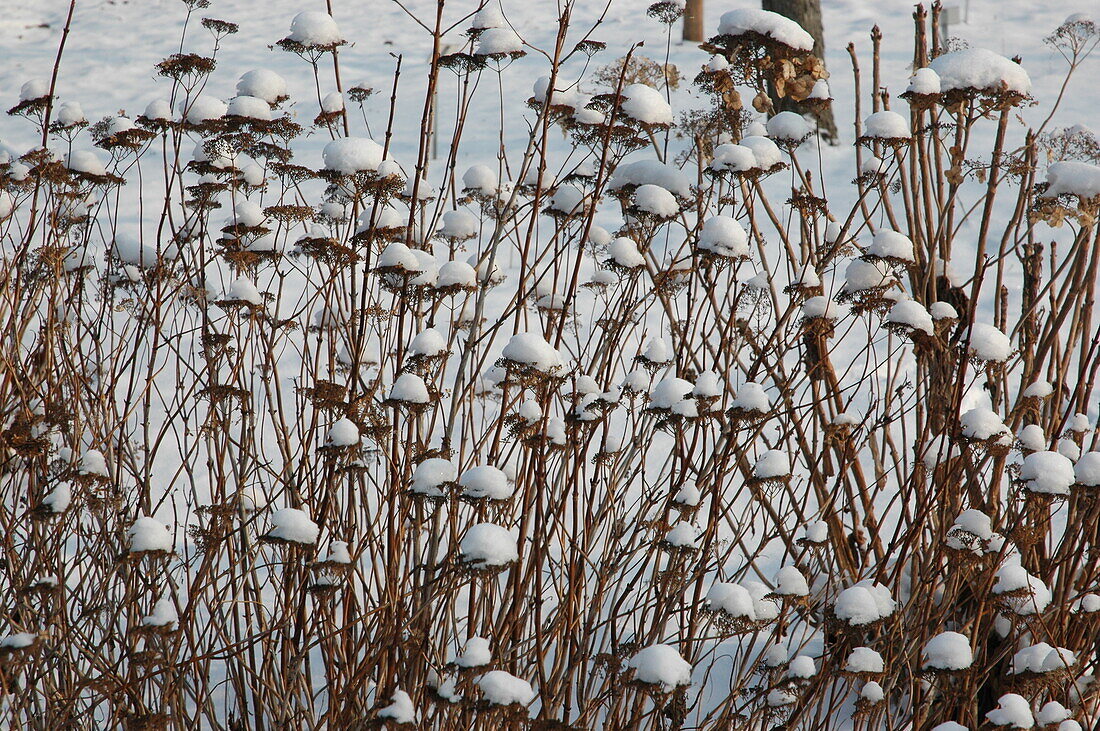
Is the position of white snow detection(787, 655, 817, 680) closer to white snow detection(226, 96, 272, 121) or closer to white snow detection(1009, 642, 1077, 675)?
white snow detection(1009, 642, 1077, 675)

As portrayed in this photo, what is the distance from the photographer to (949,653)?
164 cm

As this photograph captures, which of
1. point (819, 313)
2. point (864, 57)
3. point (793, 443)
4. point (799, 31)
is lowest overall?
point (793, 443)

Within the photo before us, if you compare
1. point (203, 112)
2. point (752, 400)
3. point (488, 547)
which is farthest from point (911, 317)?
point (203, 112)

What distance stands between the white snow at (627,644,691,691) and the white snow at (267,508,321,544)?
60 centimetres

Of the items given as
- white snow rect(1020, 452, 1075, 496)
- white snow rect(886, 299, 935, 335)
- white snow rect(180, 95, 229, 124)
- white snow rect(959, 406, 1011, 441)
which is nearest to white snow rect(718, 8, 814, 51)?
white snow rect(886, 299, 935, 335)

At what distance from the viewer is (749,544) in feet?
11.0

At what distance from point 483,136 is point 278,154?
5.89 m

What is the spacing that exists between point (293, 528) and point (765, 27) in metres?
1.28

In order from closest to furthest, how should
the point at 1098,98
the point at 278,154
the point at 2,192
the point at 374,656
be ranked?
the point at 374,656, the point at 278,154, the point at 2,192, the point at 1098,98

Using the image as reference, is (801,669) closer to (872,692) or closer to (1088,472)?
(872,692)

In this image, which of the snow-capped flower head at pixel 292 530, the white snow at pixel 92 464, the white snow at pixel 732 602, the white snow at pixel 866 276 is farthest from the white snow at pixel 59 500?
the white snow at pixel 866 276

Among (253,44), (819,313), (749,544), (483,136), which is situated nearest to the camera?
(819,313)

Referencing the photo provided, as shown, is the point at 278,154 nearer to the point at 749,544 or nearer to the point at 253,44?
the point at 749,544

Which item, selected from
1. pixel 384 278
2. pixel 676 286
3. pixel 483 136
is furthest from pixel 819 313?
pixel 483 136
